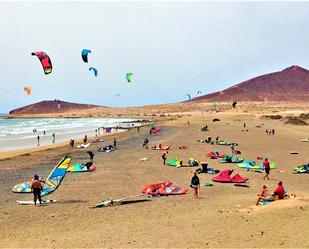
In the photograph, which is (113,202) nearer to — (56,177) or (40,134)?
(56,177)

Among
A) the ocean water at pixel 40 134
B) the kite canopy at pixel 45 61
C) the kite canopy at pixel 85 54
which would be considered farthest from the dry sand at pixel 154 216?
the ocean water at pixel 40 134

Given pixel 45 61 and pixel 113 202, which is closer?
pixel 113 202

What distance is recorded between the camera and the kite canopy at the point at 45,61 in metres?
19.6

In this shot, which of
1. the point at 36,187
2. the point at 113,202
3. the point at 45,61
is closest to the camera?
the point at 113,202

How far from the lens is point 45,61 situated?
20297 millimetres

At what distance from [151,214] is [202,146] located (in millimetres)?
20183

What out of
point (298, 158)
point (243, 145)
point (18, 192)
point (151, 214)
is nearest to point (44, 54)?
point (18, 192)

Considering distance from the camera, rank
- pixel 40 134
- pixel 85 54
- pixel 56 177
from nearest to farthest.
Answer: pixel 56 177 → pixel 85 54 → pixel 40 134

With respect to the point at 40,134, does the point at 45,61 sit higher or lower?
higher

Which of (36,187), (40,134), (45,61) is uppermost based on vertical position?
(45,61)

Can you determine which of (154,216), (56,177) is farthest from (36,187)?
(154,216)

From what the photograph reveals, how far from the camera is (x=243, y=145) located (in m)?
32.5

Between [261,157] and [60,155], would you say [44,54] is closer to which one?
[60,155]

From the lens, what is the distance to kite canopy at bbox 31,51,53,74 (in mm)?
19578
